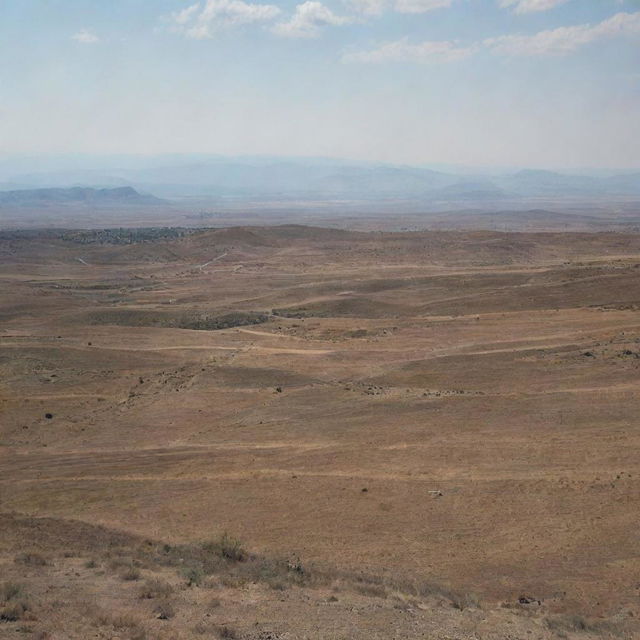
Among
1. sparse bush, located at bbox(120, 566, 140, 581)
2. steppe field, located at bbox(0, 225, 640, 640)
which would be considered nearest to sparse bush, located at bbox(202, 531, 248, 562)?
steppe field, located at bbox(0, 225, 640, 640)

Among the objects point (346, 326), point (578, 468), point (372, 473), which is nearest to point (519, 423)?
point (578, 468)

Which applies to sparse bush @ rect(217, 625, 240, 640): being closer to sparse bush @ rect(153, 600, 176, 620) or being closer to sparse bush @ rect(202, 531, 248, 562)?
sparse bush @ rect(153, 600, 176, 620)

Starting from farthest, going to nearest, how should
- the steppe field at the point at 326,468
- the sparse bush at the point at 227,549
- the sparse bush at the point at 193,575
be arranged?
the sparse bush at the point at 227,549 < the sparse bush at the point at 193,575 < the steppe field at the point at 326,468

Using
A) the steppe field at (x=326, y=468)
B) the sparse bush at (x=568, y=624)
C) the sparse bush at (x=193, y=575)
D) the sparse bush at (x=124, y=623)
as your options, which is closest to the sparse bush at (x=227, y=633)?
the steppe field at (x=326, y=468)

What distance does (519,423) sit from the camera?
26.5m

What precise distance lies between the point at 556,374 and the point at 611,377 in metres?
2.42

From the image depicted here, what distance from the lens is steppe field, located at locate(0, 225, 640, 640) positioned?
42.4ft

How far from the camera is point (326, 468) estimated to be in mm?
22922

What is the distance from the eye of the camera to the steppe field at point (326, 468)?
1291 cm

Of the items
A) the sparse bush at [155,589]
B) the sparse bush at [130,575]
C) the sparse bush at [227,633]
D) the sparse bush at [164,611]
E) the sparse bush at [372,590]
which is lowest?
the sparse bush at [372,590]

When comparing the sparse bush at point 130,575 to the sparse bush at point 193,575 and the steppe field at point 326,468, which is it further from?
the sparse bush at point 193,575

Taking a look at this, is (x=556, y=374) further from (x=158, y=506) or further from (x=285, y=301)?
(x=285, y=301)

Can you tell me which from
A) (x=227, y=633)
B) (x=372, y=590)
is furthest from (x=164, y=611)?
(x=372, y=590)

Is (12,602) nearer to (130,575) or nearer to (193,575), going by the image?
(130,575)
